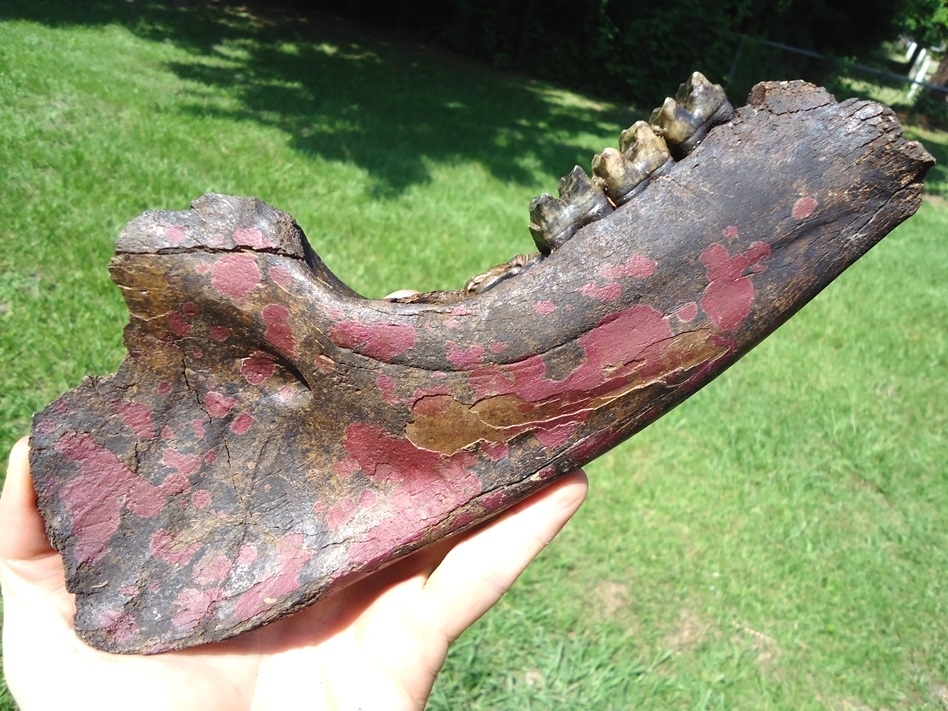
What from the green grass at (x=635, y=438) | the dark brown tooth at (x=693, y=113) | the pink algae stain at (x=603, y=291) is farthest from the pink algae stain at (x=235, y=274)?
the green grass at (x=635, y=438)

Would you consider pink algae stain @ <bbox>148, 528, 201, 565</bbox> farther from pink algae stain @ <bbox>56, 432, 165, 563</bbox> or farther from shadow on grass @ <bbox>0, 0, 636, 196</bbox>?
shadow on grass @ <bbox>0, 0, 636, 196</bbox>

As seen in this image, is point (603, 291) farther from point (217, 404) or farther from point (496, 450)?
point (217, 404)

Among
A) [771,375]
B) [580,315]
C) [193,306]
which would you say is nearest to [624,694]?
[580,315]

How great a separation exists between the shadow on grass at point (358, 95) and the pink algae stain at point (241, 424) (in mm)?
3878

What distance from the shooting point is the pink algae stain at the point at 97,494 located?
168 cm

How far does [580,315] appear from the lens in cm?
154

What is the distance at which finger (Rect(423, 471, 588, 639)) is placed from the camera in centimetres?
180

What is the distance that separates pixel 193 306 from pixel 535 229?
746 millimetres

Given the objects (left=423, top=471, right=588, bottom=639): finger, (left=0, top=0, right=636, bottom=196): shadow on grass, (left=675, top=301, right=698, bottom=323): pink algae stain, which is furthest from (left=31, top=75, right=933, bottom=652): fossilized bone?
(left=0, top=0, right=636, bottom=196): shadow on grass

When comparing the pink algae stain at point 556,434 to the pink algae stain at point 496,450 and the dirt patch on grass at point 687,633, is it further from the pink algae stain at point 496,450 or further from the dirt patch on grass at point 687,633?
the dirt patch on grass at point 687,633

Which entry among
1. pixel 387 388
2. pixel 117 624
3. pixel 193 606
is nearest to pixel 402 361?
pixel 387 388

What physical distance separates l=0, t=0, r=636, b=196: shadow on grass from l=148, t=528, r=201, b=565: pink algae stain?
13.2ft

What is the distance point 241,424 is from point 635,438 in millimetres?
2387

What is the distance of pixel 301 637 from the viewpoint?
186 cm
